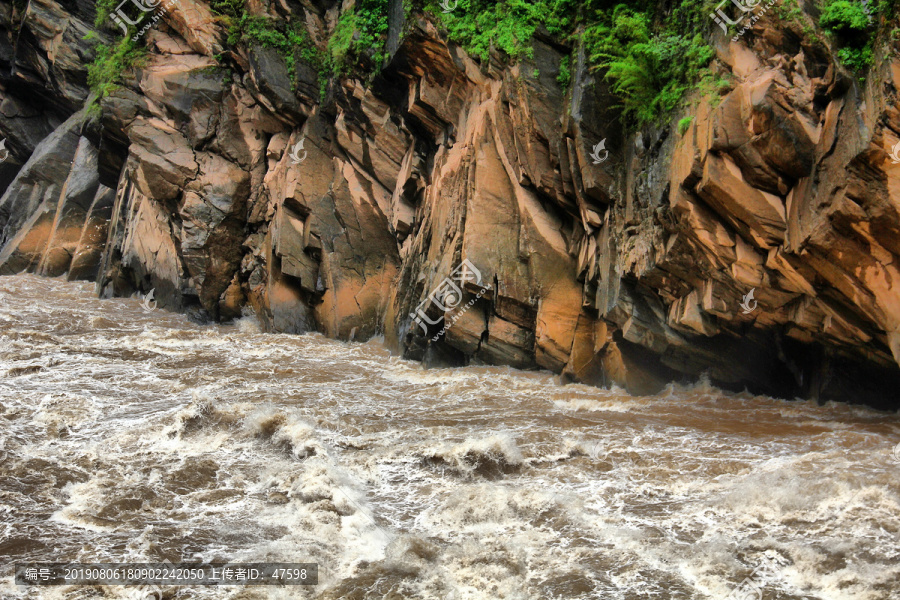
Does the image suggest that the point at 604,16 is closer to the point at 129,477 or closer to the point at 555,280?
the point at 555,280

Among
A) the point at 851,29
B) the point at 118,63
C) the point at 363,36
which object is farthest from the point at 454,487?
the point at 118,63

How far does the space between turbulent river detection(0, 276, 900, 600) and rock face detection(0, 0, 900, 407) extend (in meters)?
1.17

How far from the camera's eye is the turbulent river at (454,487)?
472cm

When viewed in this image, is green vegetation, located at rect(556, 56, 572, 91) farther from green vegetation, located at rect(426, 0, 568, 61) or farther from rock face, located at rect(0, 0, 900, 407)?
green vegetation, located at rect(426, 0, 568, 61)

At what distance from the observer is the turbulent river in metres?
4.72

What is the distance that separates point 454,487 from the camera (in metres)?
6.35

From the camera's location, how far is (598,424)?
8.27 metres

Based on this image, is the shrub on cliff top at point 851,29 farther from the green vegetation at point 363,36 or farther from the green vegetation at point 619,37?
the green vegetation at point 363,36

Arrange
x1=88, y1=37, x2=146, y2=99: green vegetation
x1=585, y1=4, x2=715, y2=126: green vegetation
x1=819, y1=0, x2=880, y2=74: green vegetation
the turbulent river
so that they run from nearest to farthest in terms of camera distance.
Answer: the turbulent river → x1=819, y1=0, x2=880, y2=74: green vegetation → x1=585, y1=4, x2=715, y2=126: green vegetation → x1=88, y1=37, x2=146, y2=99: green vegetation

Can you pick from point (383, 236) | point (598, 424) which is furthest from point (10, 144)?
point (598, 424)

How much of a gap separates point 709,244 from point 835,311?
5.28 feet

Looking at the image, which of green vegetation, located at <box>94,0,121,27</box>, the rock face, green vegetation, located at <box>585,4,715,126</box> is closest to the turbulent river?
the rock face

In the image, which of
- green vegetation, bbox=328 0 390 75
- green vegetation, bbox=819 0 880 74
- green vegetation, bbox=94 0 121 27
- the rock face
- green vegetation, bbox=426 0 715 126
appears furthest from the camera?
green vegetation, bbox=94 0 121 27

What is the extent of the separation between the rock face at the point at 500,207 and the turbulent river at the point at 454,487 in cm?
117
